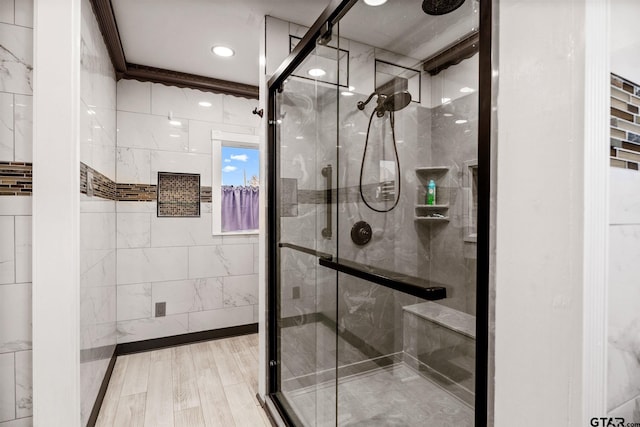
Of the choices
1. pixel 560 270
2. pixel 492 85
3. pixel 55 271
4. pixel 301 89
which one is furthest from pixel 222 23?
pixel 560 270

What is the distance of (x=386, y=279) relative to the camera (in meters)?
1.17

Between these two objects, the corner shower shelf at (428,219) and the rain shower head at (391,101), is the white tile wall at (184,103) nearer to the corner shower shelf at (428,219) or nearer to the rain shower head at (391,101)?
the rain shower head at (391,101)

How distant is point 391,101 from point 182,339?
289 cm

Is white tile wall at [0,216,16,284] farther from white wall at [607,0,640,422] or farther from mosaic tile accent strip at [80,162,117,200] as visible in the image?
white wall at [607,0,640,422]

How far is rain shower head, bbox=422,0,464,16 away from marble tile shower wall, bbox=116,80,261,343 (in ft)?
8.08

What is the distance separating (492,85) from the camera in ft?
2.20

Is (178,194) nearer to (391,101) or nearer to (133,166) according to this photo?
(133,166)

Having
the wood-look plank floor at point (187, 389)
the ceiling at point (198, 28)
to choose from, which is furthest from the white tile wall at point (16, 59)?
the wood-look plank floor at point (187, 389)

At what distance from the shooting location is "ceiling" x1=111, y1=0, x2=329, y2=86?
1.99 meters

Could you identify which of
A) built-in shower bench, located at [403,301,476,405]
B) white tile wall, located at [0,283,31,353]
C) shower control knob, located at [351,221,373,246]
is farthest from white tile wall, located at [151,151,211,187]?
built-in shower bench, located at [403,301,476,405]

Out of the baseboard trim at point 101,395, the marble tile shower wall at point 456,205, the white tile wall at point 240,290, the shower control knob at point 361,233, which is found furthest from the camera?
the white tile wall at point 240,290

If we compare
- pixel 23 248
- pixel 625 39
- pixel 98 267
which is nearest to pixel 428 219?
pixel 625 39

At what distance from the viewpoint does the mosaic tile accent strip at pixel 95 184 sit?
1.61 meters

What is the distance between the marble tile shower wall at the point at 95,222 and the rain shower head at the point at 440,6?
158cm
